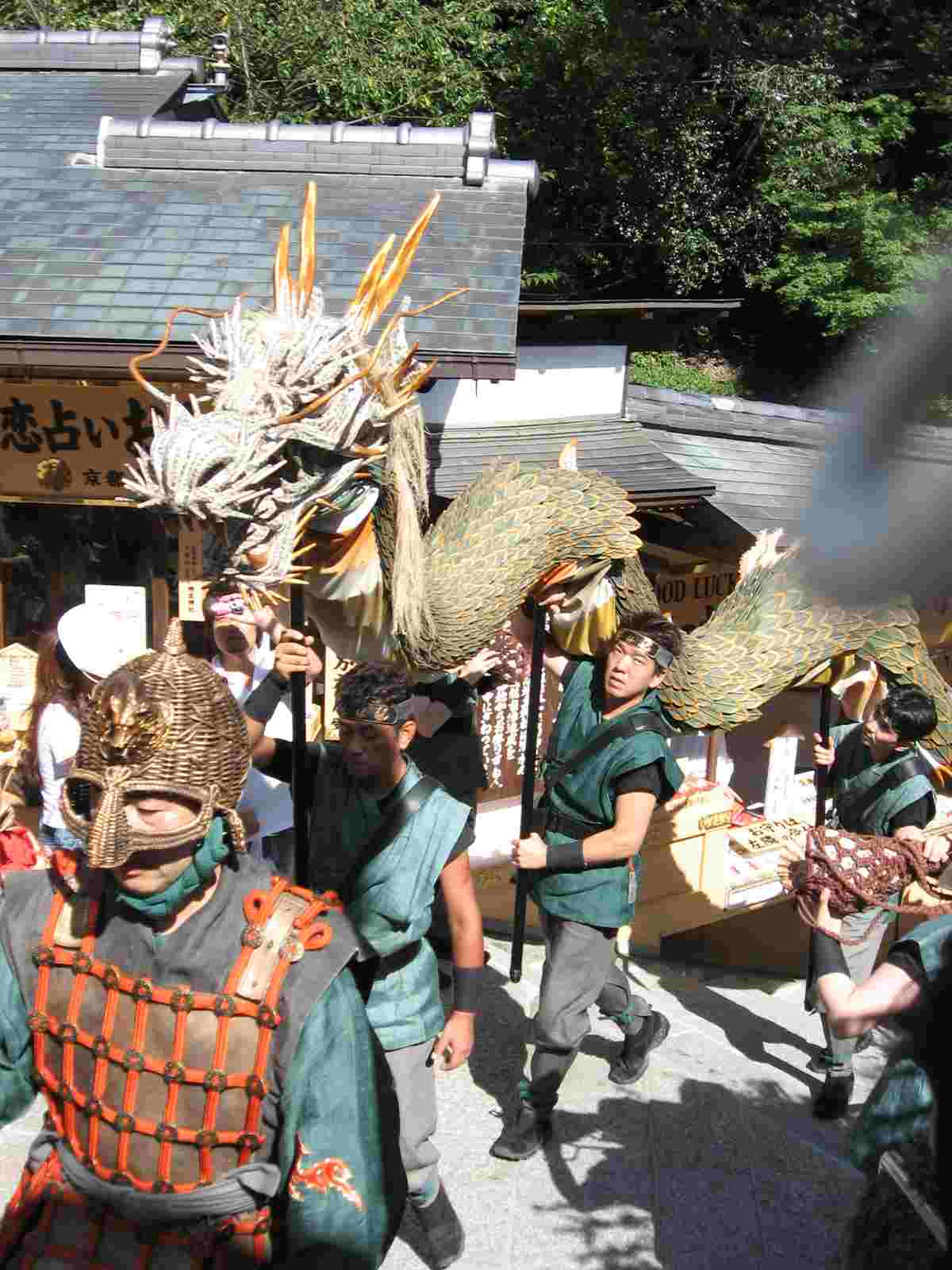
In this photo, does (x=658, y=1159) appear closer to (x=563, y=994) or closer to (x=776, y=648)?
(x=563, y=994)

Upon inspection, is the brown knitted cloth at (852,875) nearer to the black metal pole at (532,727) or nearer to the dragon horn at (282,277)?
the black metal pole at (532,727)

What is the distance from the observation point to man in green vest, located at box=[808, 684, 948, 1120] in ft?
14.8

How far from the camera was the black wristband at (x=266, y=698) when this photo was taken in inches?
157

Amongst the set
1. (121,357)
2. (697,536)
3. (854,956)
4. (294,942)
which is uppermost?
(121,357)

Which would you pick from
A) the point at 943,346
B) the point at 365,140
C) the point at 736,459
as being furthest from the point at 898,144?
the point at 943,346

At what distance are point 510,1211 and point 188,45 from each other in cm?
Result: 1370

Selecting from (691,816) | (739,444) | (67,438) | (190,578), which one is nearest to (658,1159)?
(691,816)

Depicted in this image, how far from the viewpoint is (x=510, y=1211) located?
4.06m

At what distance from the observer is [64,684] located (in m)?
4.12

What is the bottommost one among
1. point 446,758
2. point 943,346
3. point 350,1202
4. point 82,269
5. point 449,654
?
point 446,758

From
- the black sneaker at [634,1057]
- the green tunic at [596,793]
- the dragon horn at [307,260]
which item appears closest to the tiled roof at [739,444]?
the green tunic at [596,793]

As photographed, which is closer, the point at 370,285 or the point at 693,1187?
the point at 370,285

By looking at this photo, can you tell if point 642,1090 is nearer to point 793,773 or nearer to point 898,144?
point 793,773

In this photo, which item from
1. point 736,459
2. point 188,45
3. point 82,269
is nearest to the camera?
point 82,269
